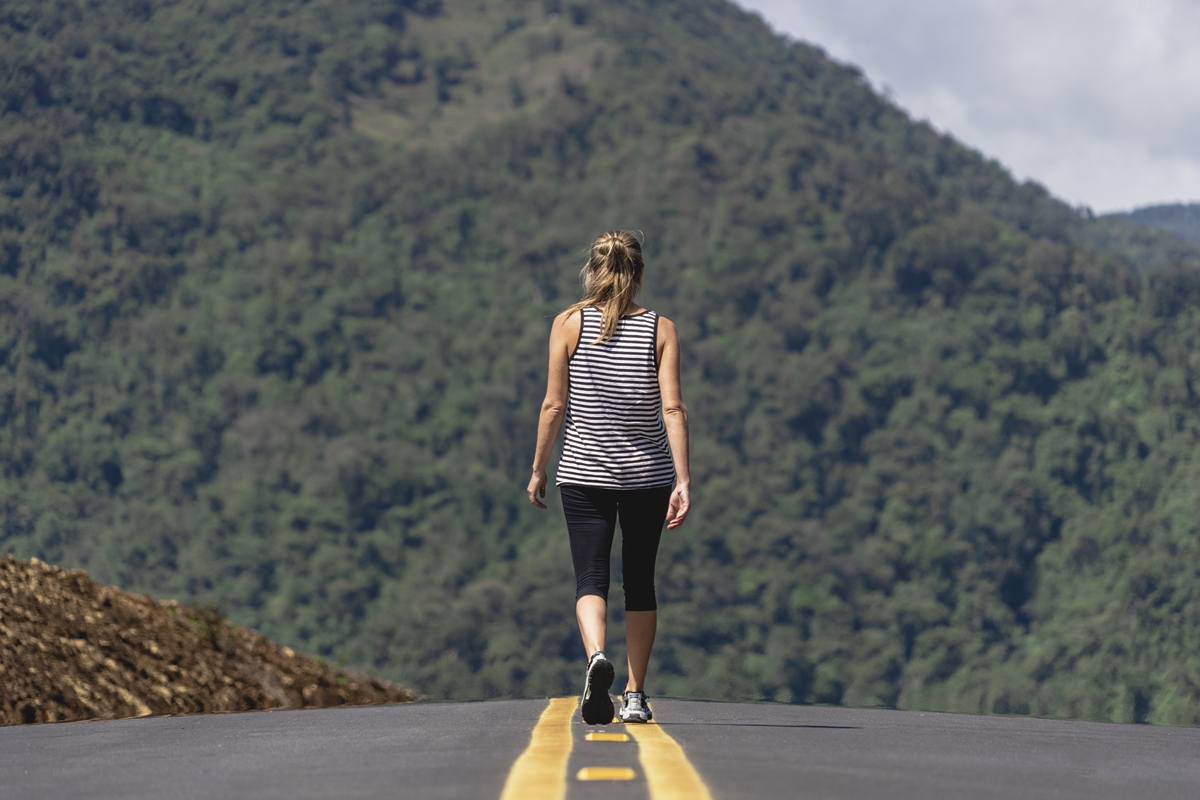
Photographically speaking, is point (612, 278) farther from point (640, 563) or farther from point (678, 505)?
point (640, 563)

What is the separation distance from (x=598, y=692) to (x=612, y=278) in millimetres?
1576

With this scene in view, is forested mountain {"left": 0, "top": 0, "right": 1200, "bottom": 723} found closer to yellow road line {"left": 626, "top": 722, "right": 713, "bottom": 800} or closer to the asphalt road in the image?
the asphalt road

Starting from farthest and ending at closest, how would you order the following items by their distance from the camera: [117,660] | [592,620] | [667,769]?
[117,660] < [592,620] < [667,769]

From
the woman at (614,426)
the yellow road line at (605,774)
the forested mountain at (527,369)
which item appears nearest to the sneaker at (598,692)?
the woman at (614,426)

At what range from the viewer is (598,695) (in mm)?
5879

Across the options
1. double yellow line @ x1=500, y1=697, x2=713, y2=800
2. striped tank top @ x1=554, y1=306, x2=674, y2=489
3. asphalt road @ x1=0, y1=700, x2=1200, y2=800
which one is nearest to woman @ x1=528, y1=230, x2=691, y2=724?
striped tank top @ x1=554, y1=306, x2=674, y2=489

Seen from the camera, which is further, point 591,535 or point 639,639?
point 639,639

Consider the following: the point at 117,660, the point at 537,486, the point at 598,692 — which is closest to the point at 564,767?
the point at 598,692

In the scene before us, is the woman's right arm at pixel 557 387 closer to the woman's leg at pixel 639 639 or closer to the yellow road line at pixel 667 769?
the woman's leg at pixel 639 639

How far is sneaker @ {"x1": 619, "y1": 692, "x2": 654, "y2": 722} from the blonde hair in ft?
4.54

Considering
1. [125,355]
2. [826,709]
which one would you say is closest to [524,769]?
[826,709]

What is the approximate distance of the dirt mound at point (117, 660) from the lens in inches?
323

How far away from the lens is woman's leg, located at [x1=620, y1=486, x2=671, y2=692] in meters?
6.13

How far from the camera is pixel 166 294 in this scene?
113 meters
